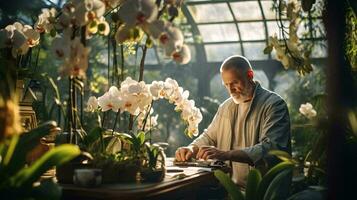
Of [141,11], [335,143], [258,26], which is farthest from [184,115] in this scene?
[258,26]

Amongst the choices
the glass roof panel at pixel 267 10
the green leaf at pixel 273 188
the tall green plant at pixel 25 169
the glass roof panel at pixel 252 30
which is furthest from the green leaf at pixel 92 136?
the glass roof panel at pixel 252 30

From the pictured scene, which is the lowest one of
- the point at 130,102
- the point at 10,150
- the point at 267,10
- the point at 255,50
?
the point at 10,150

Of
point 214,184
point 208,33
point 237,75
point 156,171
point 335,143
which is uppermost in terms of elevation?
point 208,33

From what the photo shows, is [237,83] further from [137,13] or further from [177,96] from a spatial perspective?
[137,13]

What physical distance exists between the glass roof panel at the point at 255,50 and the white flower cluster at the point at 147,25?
28.9 feet

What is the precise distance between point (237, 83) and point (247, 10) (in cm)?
648

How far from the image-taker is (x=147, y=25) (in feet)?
5.76

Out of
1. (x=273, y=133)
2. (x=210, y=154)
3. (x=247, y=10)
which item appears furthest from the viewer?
(x=247, y=10)

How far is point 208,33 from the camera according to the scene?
34.6 feet

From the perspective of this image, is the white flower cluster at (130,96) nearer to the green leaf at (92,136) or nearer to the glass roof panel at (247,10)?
the green leaf at (92,136)

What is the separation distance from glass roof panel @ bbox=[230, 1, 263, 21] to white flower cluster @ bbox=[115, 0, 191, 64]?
799cm

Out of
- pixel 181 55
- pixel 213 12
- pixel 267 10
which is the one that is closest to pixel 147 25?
pixel 181 55

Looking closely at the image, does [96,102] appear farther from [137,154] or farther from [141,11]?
[141,11]

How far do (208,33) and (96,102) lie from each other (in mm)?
8257
